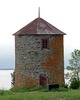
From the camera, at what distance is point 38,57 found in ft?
141

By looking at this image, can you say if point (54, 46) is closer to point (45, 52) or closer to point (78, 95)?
point (45, 52)

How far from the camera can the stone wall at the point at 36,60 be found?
42.9 meters

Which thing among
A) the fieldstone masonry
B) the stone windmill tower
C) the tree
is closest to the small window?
the stone windmill tower

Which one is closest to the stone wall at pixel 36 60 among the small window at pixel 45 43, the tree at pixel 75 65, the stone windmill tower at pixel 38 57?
the stone windmill tower at pixel 38 57

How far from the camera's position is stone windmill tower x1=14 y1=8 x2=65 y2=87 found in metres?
42.9

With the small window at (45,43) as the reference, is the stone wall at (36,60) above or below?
below

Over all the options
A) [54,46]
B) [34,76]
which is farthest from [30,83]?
[54,46]

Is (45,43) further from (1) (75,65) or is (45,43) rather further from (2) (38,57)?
(1) (75,65)

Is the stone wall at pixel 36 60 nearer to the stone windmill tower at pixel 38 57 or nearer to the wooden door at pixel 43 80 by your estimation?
the stone windmill tower at pixel 38 57

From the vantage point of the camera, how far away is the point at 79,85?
43500 mm

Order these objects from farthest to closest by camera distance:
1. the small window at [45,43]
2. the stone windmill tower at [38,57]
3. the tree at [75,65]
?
the tree at [75,65]
the small window at [45,43]
the stone windmill tower at [38,57]

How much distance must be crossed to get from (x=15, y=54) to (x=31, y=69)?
234cm

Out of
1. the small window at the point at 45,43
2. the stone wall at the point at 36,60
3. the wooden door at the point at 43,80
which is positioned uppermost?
the small window at the point at 45,43

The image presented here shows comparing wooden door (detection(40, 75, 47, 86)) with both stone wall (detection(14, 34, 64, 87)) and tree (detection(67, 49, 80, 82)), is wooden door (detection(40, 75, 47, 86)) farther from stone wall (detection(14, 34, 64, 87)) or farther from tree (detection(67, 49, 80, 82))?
tree (detection(67, 49, 80, 82))
